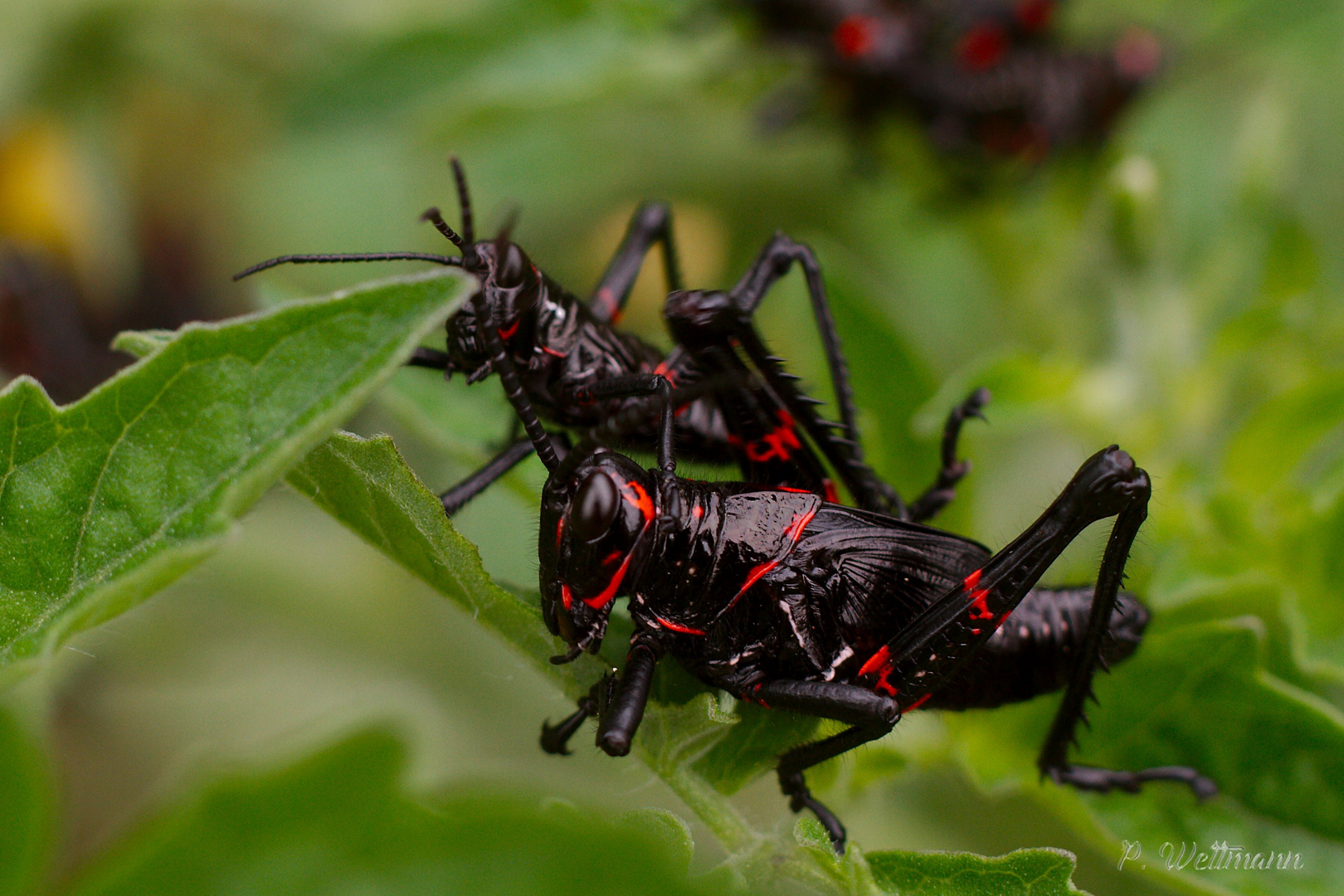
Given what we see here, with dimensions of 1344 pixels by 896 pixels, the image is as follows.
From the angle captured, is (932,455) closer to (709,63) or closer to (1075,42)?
(709,63)

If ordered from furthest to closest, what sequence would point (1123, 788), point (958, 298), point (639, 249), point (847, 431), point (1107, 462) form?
point (958, 298)
point (639, 249)
point (847, 431)
point (1123, 788)
point (1107, 462)

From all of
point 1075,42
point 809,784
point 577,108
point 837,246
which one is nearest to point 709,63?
point 577,108

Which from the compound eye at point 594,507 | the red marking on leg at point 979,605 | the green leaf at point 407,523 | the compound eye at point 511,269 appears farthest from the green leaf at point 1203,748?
the compound eye at point 511,269

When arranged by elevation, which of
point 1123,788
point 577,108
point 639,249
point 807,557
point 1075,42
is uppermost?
point 1075,42

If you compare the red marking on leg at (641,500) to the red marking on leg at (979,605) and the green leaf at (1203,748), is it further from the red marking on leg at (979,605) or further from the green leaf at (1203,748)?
the green leaf at (1203,748)

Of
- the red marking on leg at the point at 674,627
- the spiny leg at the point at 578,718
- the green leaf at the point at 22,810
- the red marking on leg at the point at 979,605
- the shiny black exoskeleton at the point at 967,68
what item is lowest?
the spiny leg at the point at 578,718

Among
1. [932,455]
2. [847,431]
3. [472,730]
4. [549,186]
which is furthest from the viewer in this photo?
[549,186]
